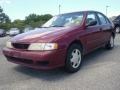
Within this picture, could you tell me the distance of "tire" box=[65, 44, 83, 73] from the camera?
15.1 ft

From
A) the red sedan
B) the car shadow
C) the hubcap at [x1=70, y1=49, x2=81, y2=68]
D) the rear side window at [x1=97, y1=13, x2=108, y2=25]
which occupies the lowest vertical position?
the car shadow

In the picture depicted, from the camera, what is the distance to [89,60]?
237 inches

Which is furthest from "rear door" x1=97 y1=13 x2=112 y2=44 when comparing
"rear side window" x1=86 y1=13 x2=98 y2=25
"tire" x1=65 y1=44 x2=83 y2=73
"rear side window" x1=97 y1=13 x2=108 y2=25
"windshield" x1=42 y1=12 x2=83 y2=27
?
"tire" x1=65 y1=44 x2=83 y2=73

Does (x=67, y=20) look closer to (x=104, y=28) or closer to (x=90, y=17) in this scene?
(x=90, y=17)

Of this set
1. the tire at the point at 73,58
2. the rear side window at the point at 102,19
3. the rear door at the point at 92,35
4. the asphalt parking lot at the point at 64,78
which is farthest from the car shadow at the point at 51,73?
the rear side window at the point at 102,19

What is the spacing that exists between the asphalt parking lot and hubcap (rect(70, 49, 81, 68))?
7.6 inches

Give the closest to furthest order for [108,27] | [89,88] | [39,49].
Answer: [89,88]
[39,49]
[108,27]

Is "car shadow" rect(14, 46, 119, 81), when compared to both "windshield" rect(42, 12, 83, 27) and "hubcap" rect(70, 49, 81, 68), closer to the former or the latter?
"hubcap" rect(70, 49, 81, 68)

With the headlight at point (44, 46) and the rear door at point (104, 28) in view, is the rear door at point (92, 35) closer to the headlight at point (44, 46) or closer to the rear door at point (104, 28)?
the rear door at point (104, 28)

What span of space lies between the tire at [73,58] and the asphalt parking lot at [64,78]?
0.44 feet

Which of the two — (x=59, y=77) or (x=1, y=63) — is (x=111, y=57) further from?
(x=1, y=63)

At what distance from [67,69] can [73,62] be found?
24 centimetres

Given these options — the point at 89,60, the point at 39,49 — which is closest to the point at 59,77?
the point at 39,49

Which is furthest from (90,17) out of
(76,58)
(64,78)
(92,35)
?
(64,78)
